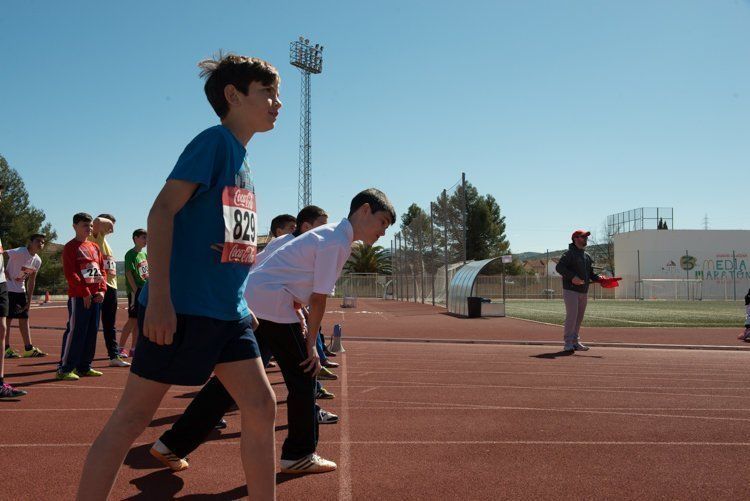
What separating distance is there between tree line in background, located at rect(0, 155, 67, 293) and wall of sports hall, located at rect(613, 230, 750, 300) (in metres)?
47.3

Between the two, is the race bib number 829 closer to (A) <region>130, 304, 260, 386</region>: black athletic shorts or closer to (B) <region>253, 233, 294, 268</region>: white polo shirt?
(A) <region>130, 304, 260, 386</region>: black athletic shorts

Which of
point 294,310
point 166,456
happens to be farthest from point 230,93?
point 166,456

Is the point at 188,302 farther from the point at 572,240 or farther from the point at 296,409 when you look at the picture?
the point at 572,240

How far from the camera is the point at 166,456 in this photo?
148 inches

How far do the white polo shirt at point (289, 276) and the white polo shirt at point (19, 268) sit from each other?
790cm

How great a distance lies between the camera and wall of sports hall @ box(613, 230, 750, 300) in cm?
5506

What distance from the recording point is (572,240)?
1169 cm

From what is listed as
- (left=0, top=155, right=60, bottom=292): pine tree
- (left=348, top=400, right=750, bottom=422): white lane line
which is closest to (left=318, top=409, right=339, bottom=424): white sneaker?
(left=348, top=400, right=750, bottom=422): white lane line

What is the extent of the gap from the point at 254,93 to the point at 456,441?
2.97 m

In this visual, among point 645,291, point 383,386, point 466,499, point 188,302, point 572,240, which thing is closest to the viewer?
point 188,302

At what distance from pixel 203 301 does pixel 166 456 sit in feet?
5.67

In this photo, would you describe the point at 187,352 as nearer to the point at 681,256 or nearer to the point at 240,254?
the point at 240,254

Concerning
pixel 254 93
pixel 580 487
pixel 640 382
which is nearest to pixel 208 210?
pixel 254 93

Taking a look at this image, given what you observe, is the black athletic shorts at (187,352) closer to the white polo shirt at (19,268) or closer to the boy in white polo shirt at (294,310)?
the boy in white polo shirt at (294,310)
